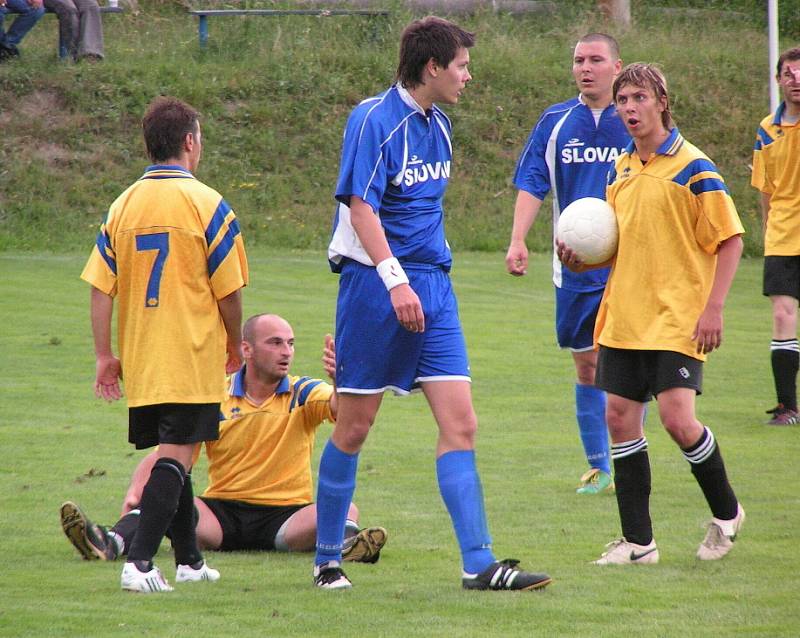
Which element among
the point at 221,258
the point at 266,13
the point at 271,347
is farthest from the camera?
the point at 266,13

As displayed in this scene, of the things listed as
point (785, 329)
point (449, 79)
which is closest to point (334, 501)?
point (449, 79)

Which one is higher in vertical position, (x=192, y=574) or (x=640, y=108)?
(x=640, y=108)

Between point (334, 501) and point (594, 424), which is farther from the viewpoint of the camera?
point (594, 424)

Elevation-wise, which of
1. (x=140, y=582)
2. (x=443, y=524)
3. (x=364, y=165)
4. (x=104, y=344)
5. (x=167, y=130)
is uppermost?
(x=167, y=130)

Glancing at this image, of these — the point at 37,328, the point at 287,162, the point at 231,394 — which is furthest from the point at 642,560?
the point at 287,162

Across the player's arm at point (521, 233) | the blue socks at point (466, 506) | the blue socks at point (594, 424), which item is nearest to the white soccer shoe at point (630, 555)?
the blue socks at point (466, 506)

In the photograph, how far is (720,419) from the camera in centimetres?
955

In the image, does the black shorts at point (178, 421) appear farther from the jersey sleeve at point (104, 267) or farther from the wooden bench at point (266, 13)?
the wooden bench at point (266, 13)

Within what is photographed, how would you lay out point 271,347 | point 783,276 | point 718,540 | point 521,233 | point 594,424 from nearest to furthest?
point 718,540, point 271,347, point 521,233, point 594,424, point 783,276

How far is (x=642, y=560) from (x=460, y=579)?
2.52 ft

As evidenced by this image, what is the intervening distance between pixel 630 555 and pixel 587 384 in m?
1.92

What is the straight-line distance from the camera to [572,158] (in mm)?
7297

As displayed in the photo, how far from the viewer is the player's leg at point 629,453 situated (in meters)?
5.66

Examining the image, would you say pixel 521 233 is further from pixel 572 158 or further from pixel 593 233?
pixel 593 233
